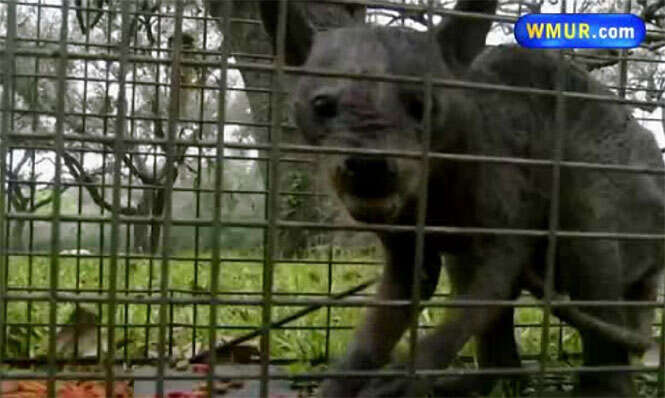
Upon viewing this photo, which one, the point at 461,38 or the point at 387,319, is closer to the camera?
the point at 461,38

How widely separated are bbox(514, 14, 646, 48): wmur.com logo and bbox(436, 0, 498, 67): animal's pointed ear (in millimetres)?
116

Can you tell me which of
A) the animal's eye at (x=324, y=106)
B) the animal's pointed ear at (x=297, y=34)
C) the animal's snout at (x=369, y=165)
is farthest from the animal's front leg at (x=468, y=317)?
the animal's pointed ear at (x=297, y=34)

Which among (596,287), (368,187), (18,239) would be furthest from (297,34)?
(18,239)

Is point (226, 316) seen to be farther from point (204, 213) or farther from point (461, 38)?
point (461, 38)

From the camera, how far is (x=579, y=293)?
2891 mm

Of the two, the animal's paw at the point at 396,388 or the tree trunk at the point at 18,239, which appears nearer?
the animal's paw at the point at 396,388

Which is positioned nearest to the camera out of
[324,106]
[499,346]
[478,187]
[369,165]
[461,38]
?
[369,165]

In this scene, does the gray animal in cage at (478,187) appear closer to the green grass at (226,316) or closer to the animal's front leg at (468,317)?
the animal's front leg at (468,317)

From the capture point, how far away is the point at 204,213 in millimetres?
4500

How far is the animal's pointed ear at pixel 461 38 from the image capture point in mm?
2361

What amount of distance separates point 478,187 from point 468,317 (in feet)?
1.25

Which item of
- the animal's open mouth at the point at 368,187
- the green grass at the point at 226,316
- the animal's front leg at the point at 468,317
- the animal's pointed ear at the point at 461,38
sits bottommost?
the green grass at the point at 226,316

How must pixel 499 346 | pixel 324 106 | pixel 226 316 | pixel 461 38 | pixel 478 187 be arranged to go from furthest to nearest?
pixel 226 316 → pixel 499 346 → pixel 478 187 → pixel 461 38 → pixel 324 106

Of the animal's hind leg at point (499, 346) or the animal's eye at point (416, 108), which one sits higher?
the animal's eye at point (416, 108)
